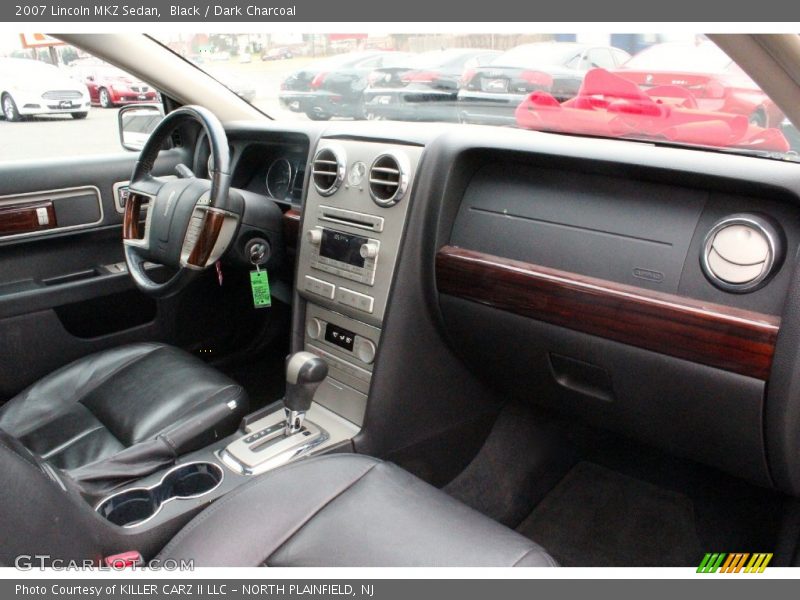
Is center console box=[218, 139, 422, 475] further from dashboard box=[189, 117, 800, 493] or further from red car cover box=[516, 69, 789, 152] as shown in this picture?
red car cover box=[516, 69, 789, 152]

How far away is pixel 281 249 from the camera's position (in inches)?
82.9

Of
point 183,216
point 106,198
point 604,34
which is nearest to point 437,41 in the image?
point 604,34

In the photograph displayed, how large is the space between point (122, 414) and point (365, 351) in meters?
0.62

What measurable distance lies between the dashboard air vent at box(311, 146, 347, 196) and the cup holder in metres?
0.78

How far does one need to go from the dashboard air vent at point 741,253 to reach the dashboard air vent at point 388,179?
705mm

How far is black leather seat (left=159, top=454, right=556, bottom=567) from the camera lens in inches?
45.3

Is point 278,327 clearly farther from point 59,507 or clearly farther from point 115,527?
point 59,507

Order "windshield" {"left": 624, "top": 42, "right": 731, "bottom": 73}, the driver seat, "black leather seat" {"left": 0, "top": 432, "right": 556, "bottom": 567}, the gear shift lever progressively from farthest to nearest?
the gear shift lever
the driver seat
"windshield" {"left": 624, "top": 42, "right": 731, "bottom": 73}
"black leather seat" {"left": 0, "top": 432, "right": 556, "bottom": 567}

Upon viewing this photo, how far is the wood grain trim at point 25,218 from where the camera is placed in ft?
6.62

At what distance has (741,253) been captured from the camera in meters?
1.19

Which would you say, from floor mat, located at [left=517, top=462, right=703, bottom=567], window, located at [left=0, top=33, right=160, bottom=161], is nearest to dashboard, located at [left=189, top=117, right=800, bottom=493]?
floor mat, located at [left=517, top=462, right=703, bottom=567]

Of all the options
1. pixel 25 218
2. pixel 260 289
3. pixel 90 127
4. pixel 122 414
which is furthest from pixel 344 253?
pixel 90 127

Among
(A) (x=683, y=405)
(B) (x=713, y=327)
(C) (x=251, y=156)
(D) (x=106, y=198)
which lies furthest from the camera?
(C) (x=251, y=156)

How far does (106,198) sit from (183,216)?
68 centimetres
